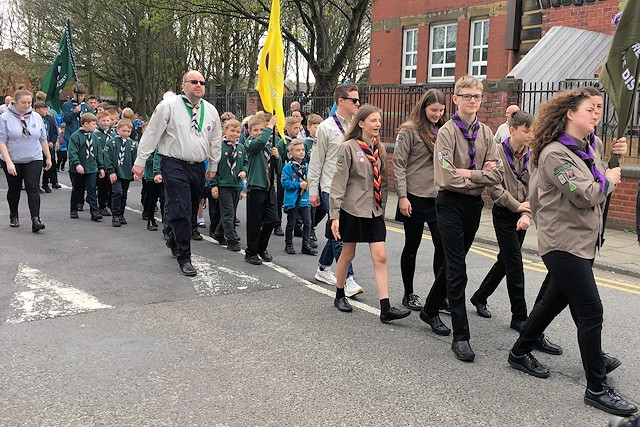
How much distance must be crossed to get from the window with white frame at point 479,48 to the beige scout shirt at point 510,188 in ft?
47.1

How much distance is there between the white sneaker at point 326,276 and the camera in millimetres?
6707

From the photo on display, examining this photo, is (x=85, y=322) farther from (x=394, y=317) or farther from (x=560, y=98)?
(x=560, y=98)

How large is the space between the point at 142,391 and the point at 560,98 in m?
3.23

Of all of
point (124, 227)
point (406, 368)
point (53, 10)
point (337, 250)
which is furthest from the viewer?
point (53, 10)

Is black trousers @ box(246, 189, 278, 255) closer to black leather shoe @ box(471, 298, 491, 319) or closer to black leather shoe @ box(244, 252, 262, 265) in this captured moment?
black leather shoe @ box(244, 252, 262, 265)

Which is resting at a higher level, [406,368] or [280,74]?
[280,74]

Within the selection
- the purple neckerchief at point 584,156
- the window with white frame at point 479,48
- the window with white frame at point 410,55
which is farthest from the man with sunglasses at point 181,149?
the window with white frame at point 410,55

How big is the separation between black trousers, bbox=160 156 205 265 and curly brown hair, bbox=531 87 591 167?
409 centimetres

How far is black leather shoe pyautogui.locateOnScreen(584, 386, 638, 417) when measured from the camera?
375 cm

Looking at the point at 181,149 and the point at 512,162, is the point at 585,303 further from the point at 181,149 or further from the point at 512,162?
the point at 181,149

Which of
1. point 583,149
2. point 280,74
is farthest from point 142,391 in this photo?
point 280,74

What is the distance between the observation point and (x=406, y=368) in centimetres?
440

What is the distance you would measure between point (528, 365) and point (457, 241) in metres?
1.01

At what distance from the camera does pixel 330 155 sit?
6547 millimetres
